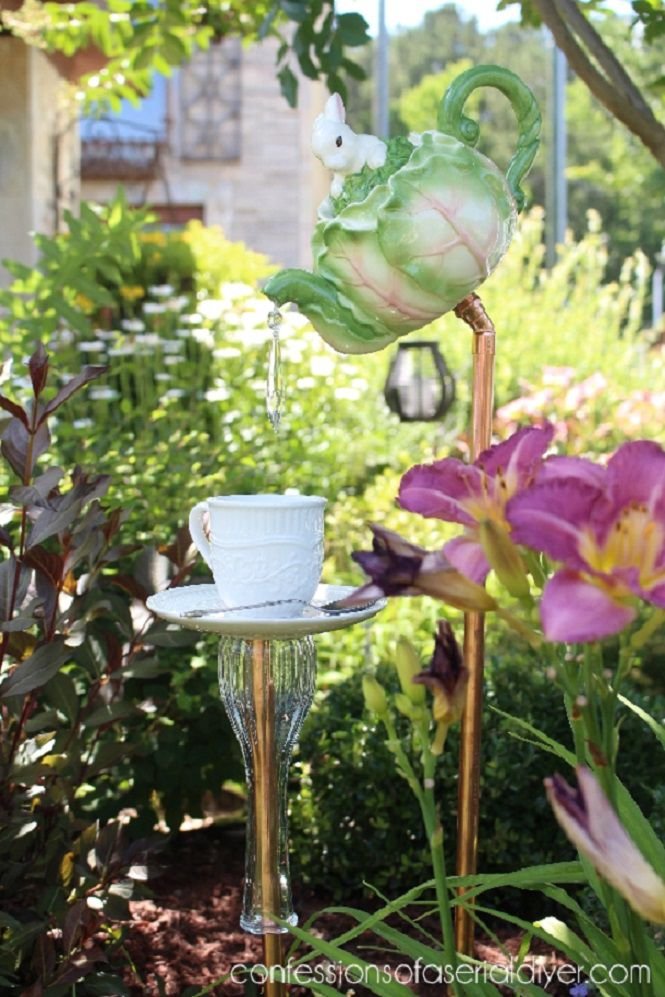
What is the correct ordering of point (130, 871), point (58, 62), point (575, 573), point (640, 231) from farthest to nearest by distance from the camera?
point (640, 231) → point (58, 62) → point (130, 871) → point (575, 573)

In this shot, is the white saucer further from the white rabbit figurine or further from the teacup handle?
the white rabbit figurine

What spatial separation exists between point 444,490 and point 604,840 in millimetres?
316

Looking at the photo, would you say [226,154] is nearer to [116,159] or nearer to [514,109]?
[116,159]

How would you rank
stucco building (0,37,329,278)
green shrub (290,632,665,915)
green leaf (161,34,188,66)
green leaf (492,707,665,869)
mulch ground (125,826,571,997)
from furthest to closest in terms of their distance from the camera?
stucco building (0,37,329,278), green leaf (161,34,188,66), green shrub (290,632,665,915), mulch ground (125,826,571,997), green leaf (492,707,665,869)

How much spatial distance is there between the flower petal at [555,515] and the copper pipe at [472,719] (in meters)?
0.59

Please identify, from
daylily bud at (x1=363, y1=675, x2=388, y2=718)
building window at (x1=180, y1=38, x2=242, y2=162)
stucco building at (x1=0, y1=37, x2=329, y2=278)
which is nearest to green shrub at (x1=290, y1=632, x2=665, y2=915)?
daylily bud at (x1=363, y1=675, x2=388, y2=718)

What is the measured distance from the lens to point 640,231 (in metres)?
35.8

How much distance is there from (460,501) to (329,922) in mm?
1558

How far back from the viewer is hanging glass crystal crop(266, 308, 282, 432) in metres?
1.44

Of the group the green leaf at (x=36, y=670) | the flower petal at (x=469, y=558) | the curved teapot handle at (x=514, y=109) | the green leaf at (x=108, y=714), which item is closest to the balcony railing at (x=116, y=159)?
the green leaf at (x=108, y=714)

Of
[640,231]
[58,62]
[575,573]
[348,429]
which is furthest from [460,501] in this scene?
[640,231]

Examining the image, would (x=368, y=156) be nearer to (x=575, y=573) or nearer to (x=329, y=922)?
(x=575, y=573)

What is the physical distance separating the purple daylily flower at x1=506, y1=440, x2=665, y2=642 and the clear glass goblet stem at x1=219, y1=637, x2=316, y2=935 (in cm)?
67

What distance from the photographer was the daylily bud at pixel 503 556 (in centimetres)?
89
